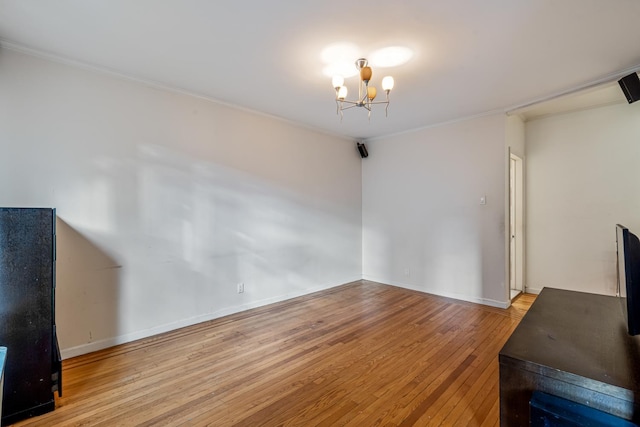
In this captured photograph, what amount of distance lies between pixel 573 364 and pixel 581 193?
410 centimetres

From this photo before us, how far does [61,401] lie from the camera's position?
80.4 inches

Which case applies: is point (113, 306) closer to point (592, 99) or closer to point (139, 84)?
point (139, 84)

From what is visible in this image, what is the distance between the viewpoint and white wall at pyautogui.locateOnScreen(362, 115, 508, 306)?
3943 mm

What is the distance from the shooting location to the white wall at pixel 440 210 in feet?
12.9

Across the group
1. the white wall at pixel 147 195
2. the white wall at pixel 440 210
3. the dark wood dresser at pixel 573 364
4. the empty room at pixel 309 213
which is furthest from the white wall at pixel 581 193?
the white wall at pixel 147 195

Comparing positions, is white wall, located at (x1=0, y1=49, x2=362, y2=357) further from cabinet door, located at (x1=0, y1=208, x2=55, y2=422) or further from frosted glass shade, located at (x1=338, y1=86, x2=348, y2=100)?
frosted glass shade, located at (x1=338, y1=86, x2=348, y2=100)

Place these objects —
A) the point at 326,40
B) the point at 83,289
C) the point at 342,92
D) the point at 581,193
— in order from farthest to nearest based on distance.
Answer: the point at 581,193 → the point at 83,289 → the point at 342,92 → the point at 326,40

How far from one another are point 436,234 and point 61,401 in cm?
454

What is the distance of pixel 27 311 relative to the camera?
75.3 inches

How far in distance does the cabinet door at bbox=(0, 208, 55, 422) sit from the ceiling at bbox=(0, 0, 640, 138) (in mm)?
1415

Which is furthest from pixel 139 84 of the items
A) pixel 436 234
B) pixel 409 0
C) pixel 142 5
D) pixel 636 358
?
pixel 436 234

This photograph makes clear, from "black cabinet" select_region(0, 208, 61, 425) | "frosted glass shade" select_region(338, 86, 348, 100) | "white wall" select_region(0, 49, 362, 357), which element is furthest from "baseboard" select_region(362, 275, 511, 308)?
"black cabinet" select_region(0, 208, 61, 425)

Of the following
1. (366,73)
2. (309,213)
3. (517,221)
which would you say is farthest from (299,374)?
(517,221)

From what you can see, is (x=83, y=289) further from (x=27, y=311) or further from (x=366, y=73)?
(x=366, y=73)
